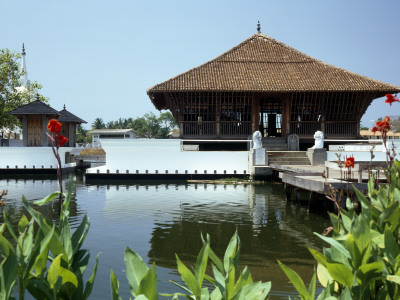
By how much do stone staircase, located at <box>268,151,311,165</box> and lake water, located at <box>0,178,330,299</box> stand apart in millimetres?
3195

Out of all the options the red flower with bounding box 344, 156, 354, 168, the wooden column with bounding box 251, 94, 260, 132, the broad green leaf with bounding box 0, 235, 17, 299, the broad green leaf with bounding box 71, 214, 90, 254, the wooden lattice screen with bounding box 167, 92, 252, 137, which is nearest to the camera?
the broad green leaf with bounding box 0, 235, 17, 299

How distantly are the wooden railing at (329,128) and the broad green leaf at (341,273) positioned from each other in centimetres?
1950

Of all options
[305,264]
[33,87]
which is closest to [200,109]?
[305,264]

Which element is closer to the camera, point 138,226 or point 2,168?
point 138,226

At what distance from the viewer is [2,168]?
2203cm

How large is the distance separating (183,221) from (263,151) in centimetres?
932

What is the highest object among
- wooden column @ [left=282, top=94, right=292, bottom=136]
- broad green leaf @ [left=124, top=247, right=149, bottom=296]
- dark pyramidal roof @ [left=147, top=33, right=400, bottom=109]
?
dark pyramidal roof @ [left=147, top=33, right=400, bottom=109]

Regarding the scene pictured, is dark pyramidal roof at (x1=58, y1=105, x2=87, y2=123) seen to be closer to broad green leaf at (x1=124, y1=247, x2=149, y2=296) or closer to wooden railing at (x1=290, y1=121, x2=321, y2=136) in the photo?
wooden railing at (x1=290, y1=121, x2=321, y2=136)

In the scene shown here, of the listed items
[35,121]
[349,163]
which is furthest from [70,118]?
[349,163]

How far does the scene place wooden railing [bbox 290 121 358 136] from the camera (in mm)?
20609

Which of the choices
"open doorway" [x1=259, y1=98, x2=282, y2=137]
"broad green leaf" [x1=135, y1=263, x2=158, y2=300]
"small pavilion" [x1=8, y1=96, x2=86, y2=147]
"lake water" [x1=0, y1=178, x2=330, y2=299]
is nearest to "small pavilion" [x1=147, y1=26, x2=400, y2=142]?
"open doorway" [x1=259, y1=98, x2=282, y2=137]

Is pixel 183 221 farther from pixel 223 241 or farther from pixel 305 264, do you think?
pixel 305 264

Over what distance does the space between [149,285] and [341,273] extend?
923mm

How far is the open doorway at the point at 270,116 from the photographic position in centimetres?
2320
